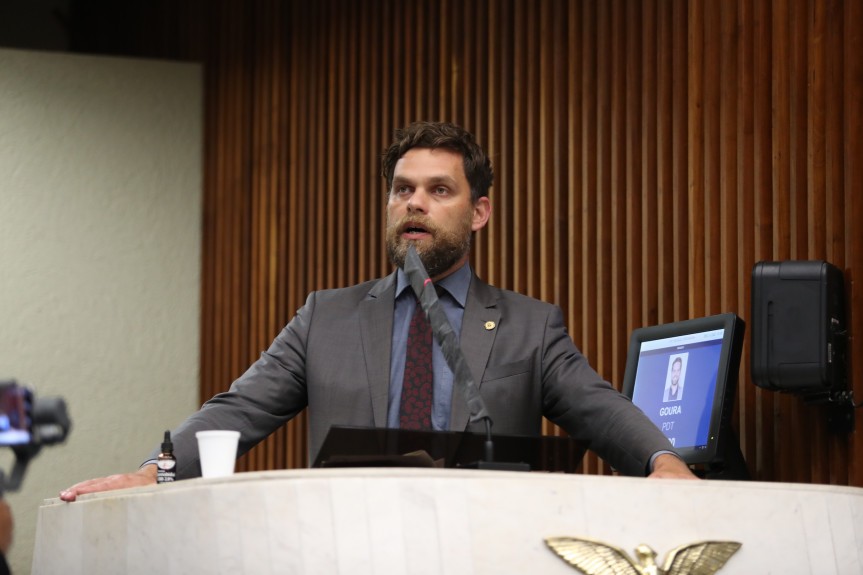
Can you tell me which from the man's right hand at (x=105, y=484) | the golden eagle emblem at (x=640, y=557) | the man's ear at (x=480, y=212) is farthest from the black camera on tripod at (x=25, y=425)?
the man's ear at (x=480, y=212)

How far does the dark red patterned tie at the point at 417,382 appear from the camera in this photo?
8.95 ft

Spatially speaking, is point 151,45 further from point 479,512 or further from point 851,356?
point 479,512

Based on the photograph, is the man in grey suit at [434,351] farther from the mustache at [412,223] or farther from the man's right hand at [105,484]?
the man's right hand at [105,484]

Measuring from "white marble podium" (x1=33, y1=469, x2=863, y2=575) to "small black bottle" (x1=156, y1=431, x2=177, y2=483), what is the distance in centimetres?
35

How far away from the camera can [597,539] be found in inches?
65.7

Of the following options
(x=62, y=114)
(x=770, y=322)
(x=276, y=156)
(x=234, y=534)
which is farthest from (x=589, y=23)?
(x=234, y=534)

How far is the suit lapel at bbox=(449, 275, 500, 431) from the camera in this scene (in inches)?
107

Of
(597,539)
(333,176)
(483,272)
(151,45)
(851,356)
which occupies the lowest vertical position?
(597,539)

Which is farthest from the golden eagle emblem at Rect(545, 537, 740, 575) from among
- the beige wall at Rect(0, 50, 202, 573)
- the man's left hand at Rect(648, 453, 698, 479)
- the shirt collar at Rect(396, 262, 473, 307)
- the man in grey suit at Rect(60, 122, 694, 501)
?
the beige wall at Rect(0, 50, 202, 573)

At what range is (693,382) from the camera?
132 inches

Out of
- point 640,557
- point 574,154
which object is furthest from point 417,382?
point 574,154

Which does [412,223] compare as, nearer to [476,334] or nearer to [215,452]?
[476,334]

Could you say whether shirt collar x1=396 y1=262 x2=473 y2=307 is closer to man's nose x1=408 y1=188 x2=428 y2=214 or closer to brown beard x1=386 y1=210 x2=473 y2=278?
brown beard x1=386 y1=210 x2=473 y2=278

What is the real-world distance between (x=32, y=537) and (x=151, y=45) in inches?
115
